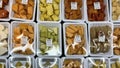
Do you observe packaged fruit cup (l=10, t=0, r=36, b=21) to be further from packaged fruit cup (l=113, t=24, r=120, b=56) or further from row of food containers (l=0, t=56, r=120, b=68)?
packaged fruit cup (l=113, t=24, r=120, b=56)

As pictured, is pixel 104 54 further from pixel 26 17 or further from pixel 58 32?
pixel 26 17

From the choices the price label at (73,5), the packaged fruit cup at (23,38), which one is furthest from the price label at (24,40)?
the price label at (73,5)

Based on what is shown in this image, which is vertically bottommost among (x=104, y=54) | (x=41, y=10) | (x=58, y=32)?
(x=104, y=54)

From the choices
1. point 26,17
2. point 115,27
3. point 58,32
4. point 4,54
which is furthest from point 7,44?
point 115,27

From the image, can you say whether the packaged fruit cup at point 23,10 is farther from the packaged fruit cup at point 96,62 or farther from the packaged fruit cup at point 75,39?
the packaged fruit cup at point 96,62

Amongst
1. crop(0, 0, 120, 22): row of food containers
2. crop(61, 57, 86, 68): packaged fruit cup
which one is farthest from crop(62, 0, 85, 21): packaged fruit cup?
crop(61, 57, 86, 68): packaged fruit cup
